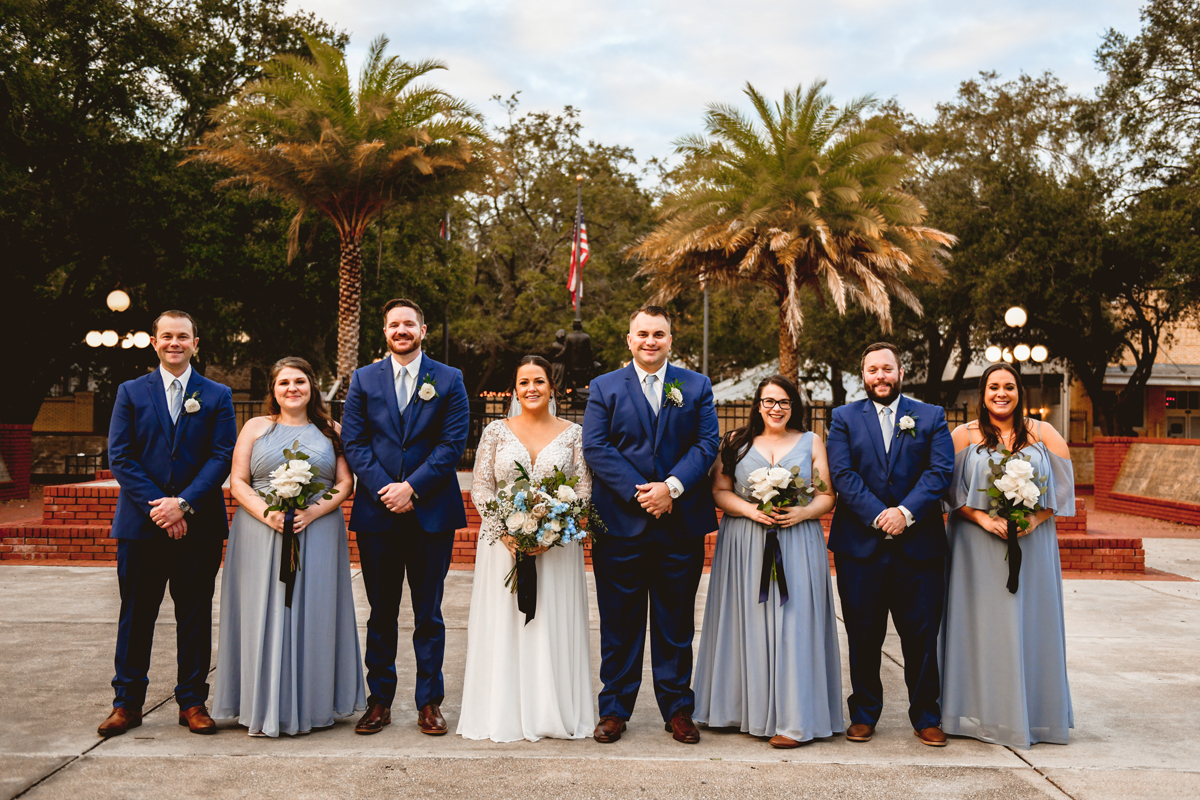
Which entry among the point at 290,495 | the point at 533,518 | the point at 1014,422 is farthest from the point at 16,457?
the point at 1014,422

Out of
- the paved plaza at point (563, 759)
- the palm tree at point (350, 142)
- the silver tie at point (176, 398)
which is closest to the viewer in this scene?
the paved plaza at point (563, 759)

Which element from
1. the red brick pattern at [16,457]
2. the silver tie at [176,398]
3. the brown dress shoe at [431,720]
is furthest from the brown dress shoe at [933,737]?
the red brick pattern at [16,457]

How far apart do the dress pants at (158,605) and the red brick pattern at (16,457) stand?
16.4 metres

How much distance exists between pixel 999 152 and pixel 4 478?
27.1 meters

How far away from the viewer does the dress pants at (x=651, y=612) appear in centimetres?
514

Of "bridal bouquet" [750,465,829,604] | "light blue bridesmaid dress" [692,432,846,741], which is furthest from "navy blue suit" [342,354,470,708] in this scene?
"bridal bouquet" [750,465,829,604]

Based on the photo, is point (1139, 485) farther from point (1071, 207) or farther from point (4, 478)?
point (4, 478)

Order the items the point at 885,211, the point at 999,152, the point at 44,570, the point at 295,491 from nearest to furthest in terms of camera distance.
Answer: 1. the point at 295,491
2. the point at 44,570
3. the point at 885,211
4. the point at 999,152

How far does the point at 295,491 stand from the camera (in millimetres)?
4961

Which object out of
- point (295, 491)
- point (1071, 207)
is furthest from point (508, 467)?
point (1071, 207)

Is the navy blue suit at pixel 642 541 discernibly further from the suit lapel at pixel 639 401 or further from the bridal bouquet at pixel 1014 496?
the bridal bouquet at pixel 1014 496

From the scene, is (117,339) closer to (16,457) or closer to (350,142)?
(16,457)

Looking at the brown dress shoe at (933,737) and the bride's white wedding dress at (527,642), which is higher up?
the bride's white wedding dress at (527,642)

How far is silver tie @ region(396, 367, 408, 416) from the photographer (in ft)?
17.5
